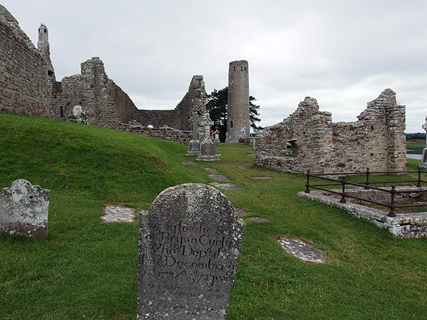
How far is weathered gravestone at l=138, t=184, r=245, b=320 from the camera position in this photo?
2.83 m

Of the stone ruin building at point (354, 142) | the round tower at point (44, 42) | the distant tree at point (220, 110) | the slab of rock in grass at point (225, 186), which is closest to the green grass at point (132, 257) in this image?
the slab of rock in grass at point (225, 186)

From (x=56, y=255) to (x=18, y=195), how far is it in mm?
1217

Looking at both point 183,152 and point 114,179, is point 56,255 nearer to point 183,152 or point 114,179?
point 114,179

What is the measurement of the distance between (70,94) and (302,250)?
21378mm

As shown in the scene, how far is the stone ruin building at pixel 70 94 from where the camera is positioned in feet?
40.5

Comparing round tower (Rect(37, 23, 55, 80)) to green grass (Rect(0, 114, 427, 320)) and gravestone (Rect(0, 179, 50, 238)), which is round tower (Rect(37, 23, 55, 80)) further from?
gravestone (Rect(0, 179, 50, 238))

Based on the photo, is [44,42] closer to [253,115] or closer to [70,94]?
[70,94]

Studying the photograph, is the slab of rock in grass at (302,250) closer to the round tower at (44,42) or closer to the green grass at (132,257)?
the green grass at (132,257)

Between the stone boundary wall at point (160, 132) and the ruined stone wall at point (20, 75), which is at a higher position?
the ruined stone wall at point (20, 75)

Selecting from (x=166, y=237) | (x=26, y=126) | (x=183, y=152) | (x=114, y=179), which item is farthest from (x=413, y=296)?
(x=183, y=152)

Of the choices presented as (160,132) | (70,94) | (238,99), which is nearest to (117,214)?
(160,132)

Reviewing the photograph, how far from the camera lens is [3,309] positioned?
3025 millimetres

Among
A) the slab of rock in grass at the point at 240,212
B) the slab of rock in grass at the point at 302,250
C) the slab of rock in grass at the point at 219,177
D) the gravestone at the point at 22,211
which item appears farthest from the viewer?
the slab of rock in grass at the point at 219,177

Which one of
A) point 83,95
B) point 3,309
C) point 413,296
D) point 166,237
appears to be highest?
point 83,95
